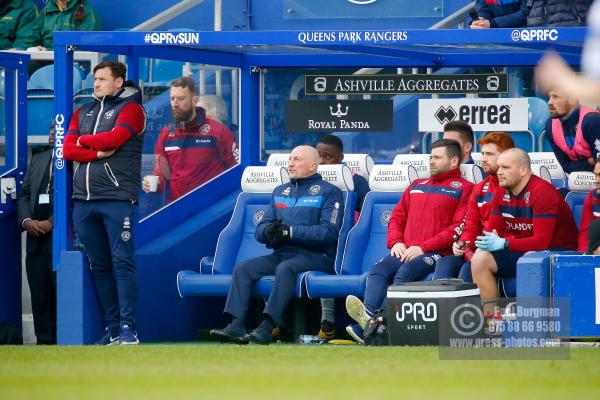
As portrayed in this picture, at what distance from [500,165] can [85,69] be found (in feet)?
14.6

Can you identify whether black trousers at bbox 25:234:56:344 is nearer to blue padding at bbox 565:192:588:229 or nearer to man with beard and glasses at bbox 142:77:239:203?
man with beard and glasses at bbox 142:77:239:203

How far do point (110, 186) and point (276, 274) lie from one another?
5.06 ft

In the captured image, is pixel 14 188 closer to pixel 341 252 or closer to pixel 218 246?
pixel 218 246

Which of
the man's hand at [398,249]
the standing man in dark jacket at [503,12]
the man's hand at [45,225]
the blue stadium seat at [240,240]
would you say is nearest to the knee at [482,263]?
the man's hand at [398,249]

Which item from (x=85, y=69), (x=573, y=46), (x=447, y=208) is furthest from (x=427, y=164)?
(x=85, y=69)

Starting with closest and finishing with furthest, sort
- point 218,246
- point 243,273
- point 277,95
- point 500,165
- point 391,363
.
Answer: point 391,363 < point 500,165 < point 243,273 < point 218,246 < point 277,95

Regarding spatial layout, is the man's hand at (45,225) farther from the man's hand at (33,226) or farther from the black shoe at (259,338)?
the black shoe at (259,338)

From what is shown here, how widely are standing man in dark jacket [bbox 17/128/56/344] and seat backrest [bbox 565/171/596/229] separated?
4.58 metres

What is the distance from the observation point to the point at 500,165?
10.9 metres

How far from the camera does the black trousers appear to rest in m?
12.6

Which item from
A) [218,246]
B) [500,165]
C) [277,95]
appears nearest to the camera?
[500,165]

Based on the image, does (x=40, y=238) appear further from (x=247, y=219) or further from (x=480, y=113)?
(x=480, y=113)

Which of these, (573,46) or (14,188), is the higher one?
(573,46)

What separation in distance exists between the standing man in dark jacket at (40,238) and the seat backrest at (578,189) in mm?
4577
